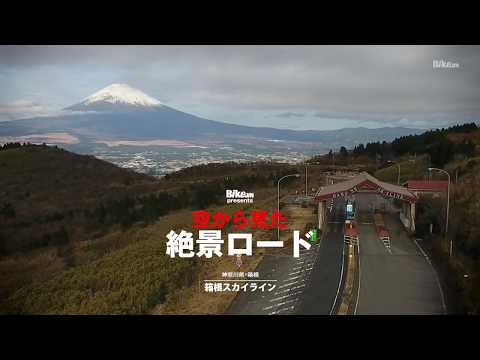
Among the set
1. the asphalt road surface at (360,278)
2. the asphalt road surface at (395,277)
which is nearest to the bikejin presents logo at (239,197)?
the asphalt road surface at (360,278)

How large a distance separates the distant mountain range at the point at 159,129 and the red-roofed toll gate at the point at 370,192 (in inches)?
25.4

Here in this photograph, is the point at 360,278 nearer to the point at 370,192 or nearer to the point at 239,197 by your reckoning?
the point at 370,192

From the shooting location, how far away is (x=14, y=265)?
6594mm

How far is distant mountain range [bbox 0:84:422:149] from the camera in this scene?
6562 mm

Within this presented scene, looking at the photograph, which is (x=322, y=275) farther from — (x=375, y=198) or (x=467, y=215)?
(x=467, y=215)

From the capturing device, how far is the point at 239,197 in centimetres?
613

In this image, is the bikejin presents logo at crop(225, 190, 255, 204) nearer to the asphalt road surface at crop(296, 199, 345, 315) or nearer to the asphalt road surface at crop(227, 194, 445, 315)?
the asphalt road surface at crop(227, 194, 445, 315)

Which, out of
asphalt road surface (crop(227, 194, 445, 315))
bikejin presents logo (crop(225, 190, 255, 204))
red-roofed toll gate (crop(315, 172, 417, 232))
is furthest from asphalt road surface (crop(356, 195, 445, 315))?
bikejin presents logo (crop(225, 190, 255, 204))

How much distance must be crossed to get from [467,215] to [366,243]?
56.8 inches

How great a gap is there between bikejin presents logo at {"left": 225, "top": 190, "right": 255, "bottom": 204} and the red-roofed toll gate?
4.19 feet

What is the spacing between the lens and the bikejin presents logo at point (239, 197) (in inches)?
239

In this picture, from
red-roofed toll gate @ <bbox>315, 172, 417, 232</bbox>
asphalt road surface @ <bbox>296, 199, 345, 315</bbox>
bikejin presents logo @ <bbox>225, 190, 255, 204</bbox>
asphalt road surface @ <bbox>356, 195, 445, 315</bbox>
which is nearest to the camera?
asphalt road surface @ <bbox>356, 195, 445, 315</bbox>

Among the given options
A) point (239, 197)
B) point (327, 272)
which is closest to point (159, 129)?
point (239, 197)
